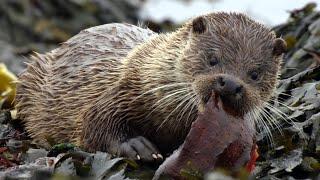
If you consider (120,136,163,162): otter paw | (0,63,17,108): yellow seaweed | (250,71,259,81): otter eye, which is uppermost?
(250,71,259,81): otter eye

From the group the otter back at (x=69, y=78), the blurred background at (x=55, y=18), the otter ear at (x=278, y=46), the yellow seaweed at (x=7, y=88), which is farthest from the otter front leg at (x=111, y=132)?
the blurred background at (x=55, y=18)

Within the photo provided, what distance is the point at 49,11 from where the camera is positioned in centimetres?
1205

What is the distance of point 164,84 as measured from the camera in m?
5.07

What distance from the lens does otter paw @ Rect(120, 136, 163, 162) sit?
4.76 metres

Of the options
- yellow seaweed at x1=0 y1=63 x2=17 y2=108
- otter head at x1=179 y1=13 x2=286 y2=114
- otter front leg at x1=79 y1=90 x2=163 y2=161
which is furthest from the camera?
yellow seaweed at x1=0 y1=63 x2=17 y2=108

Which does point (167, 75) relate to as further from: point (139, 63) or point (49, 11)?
point (49, 11)

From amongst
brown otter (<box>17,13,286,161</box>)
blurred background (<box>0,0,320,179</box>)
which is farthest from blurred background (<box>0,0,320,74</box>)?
brown otter (<box>17,13,286,161</box>)

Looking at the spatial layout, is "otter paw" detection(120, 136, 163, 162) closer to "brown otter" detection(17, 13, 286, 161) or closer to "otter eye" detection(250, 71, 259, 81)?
"brown otter" detection(17, 13, 286, 161)

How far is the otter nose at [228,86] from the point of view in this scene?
173 inches

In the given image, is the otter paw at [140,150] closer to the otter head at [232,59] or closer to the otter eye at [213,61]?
the otter head at [232,59]

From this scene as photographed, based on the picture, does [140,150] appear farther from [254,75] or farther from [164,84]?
[254,75]

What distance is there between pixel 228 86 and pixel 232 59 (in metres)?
0.36

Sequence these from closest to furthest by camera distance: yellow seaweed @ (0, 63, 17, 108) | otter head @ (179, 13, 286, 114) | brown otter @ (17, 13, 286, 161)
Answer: otter head @ (179, 13, 286, 114)
brown otter @ (17, 13, 286, 161)
yellow seaweed @ (0, 63, 17, 108)

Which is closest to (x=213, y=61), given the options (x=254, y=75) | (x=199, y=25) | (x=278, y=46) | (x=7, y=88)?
(x=254, y=75)
